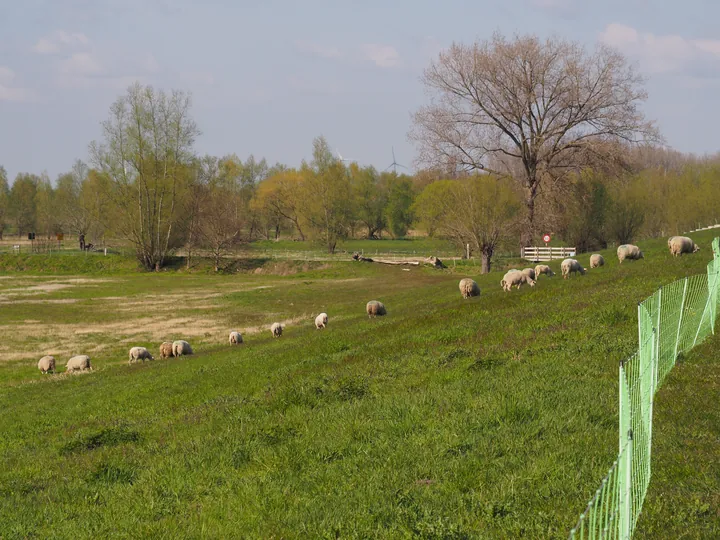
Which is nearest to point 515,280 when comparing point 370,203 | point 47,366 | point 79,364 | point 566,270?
point 566,270

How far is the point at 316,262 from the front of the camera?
84688 mm

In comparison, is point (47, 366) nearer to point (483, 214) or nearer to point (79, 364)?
point (79, 364)

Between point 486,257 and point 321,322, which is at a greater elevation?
point 486,257

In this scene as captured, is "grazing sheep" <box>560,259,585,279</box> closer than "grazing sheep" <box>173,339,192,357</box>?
Yes

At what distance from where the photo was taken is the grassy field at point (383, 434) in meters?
8.41

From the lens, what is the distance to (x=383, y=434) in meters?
11.4

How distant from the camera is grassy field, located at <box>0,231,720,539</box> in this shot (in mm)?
8406

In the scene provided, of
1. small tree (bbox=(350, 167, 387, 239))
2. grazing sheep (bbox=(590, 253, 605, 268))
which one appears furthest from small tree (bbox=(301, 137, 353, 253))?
grazing sheep (bbox=(590, 253, 605, 268))

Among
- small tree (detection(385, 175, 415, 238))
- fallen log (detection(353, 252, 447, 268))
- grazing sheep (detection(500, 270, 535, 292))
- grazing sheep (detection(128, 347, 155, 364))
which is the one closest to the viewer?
grazing sheep (detection(500, 270, 535, 292))

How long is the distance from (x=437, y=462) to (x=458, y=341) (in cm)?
932

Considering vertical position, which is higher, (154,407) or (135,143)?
(135,143)

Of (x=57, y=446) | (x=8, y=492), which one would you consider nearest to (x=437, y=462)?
(x=8, y=492)

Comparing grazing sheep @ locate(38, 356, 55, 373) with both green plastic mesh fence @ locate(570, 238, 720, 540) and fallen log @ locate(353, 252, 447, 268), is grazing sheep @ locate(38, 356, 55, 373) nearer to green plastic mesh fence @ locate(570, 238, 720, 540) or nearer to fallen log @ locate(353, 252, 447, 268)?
green plastic mesh fence @ locate(570, 238, 720, 540)

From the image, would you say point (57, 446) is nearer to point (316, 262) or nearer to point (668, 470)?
point (668, 470)
